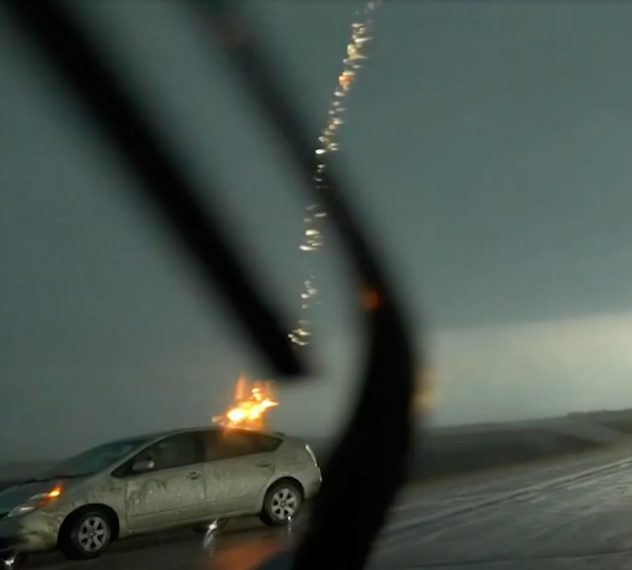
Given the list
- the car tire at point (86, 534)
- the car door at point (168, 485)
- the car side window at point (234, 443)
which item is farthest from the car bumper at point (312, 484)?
the car tire at point (86, 534)

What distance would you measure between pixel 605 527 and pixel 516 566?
3.13m

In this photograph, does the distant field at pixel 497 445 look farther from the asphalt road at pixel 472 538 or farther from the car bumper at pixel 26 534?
the car bumper at pixel 26 534

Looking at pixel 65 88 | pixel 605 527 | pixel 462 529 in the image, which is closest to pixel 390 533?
pixel 462 529

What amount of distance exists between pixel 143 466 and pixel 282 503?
219 cm

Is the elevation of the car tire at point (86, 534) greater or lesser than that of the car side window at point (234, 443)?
lesser

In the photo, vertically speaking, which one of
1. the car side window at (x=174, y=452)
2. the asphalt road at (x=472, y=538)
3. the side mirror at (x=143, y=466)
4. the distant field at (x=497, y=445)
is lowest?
the asphalt road at (x=472, y=538)

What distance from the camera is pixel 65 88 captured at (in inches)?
279

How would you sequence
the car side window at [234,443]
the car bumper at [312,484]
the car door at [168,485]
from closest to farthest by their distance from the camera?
the car door at [168,485] → the car side window at [234,443] → the car bumper at [312,484]

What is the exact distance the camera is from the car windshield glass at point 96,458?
49.0 feet

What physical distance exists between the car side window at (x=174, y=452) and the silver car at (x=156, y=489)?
1 cm

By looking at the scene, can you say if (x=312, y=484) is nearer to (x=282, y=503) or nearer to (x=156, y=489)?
(x=282, y=503)

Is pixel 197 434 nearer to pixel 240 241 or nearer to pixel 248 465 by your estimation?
pixel 248 465

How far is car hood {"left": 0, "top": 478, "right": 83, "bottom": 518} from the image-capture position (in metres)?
14.1

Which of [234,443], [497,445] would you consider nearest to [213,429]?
[234,443]
